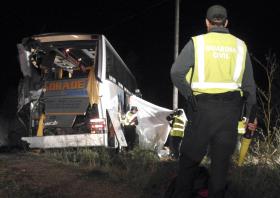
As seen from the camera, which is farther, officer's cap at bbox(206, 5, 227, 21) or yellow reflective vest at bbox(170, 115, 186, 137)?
yellow reflective vest at bbox(170, 115, 186, 137)

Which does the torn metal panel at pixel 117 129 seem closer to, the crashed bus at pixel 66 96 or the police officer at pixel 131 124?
the crashed bus at pixel 66 96

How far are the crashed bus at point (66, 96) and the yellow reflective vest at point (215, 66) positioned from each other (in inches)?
273

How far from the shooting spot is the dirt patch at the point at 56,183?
534 cm

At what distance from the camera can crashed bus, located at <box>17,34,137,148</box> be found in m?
10.6

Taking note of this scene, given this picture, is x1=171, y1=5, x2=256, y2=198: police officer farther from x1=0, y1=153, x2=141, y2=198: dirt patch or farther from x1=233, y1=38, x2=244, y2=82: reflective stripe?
x1=0, y1=153, x2=141, y2=198: dirt patch

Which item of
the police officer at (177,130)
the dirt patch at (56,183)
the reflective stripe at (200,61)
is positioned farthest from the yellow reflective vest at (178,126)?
the reflective stripe at (200,61)

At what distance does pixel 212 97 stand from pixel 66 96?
803 cm

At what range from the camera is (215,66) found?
3531 millimetres

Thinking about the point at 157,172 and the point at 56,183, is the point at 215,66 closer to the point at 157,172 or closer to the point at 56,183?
the point at 56,183

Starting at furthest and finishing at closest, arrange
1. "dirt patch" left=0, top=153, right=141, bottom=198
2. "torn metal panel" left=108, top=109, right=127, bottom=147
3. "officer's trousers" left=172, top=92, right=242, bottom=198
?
"torn metal panel" left=108, top=109, right=127, bottom=147 → "dirt patch" left=0, top=153, right=141, bottom=198 → "officer's trousers" left=172, top=92, right=242, bottom=198

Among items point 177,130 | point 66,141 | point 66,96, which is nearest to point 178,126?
point 177,130

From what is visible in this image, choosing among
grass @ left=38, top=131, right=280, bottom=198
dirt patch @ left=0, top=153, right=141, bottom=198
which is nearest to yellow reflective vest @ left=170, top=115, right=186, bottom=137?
grass @ left=38, top=131, right=280, bottom=198

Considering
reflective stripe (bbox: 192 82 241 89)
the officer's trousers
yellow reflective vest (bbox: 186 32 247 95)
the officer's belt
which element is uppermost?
yellow reflective vest (bbox: 186 32 247 95)

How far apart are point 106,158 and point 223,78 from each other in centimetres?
515
